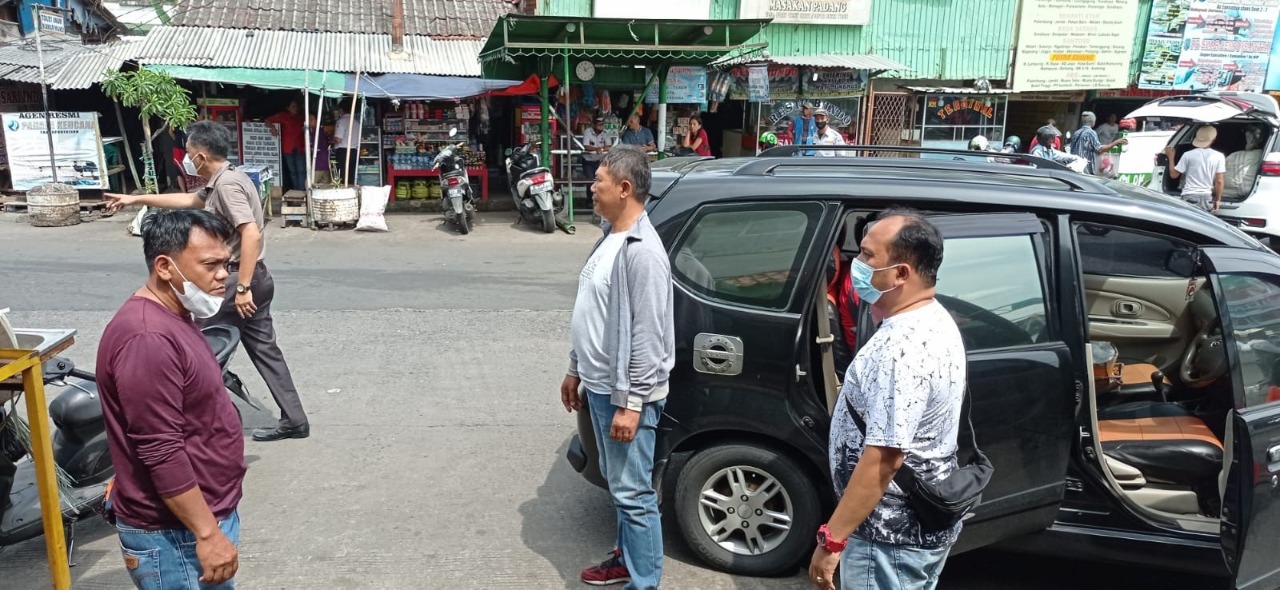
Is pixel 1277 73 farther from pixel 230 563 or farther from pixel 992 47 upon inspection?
pixel 230 563

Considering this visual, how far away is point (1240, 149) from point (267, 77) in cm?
1310

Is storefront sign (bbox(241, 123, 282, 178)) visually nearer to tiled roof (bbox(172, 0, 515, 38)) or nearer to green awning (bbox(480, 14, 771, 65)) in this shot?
tiled roof (bbox(172, 0, 515, 38))

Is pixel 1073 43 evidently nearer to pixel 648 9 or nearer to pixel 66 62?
pixel 648 9

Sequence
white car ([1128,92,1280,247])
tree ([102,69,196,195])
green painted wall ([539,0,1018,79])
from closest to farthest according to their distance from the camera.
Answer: white car ([1128,92,1280,247])
tree ([102,69,196,195])
green painted wall ([539,0,1018,79])

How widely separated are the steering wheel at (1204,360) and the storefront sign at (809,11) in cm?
1150

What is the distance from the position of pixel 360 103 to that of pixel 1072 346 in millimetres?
12503

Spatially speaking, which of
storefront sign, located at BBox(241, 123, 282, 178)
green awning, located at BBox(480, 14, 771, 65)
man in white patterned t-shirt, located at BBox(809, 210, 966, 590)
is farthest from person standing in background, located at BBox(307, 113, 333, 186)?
man in white patterned t-shirt, located at BBox(809, 210, 966, 590)

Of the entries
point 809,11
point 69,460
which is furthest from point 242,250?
point 809,11

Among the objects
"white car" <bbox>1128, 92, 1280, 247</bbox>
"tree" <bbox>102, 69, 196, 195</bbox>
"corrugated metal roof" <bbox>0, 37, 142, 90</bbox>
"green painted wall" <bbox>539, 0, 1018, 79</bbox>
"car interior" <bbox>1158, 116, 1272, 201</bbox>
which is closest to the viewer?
"white car" <bbox>1128, 92, 1280, 247</bbox>

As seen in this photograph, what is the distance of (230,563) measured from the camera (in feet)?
8.00

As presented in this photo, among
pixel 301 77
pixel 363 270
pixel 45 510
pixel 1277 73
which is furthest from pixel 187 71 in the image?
pixel 1277 73

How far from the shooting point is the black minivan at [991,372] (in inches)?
125

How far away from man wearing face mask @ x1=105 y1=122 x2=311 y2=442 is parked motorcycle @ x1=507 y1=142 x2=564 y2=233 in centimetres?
730

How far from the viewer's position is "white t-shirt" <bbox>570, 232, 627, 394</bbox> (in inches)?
127
